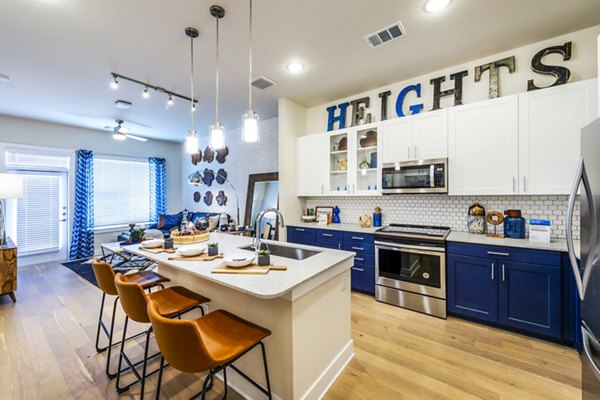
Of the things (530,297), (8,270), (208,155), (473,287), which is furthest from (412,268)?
(208,155)

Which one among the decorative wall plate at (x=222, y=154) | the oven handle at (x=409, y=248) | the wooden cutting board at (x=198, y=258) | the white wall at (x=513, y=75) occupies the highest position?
the white wall at (x=513, y=75)

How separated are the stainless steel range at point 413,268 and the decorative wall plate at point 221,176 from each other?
4.14 meters

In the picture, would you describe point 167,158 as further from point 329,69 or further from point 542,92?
point 542,92

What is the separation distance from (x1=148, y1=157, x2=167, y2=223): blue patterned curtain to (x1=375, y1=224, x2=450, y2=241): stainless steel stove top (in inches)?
238

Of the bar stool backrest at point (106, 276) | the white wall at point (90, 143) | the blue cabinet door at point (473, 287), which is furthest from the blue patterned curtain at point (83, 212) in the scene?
the blue cabinet door at point (473, 287)

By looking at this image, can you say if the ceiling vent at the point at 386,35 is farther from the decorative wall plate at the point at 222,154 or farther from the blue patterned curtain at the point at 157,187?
the blue patterned curtain at the point at 157,187

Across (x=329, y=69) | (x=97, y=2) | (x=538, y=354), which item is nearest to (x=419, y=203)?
(x=538, y=354)

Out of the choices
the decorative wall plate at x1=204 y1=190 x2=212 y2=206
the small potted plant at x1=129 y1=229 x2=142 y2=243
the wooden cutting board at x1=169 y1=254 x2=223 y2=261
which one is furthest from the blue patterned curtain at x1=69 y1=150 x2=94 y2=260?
the wooden cutting board at x1=169 y1=254 x2=223 y2=261

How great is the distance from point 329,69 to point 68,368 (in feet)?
12.7

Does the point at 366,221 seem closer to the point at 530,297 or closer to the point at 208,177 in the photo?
the point at 530,297

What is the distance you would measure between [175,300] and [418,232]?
2.63 metres

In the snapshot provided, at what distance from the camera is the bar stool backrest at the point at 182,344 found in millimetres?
1135

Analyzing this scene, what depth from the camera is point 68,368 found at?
6.88 ft

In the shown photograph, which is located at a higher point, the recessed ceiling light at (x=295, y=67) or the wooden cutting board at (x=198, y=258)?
the recessed ceiling light at (x=295, y=67)
